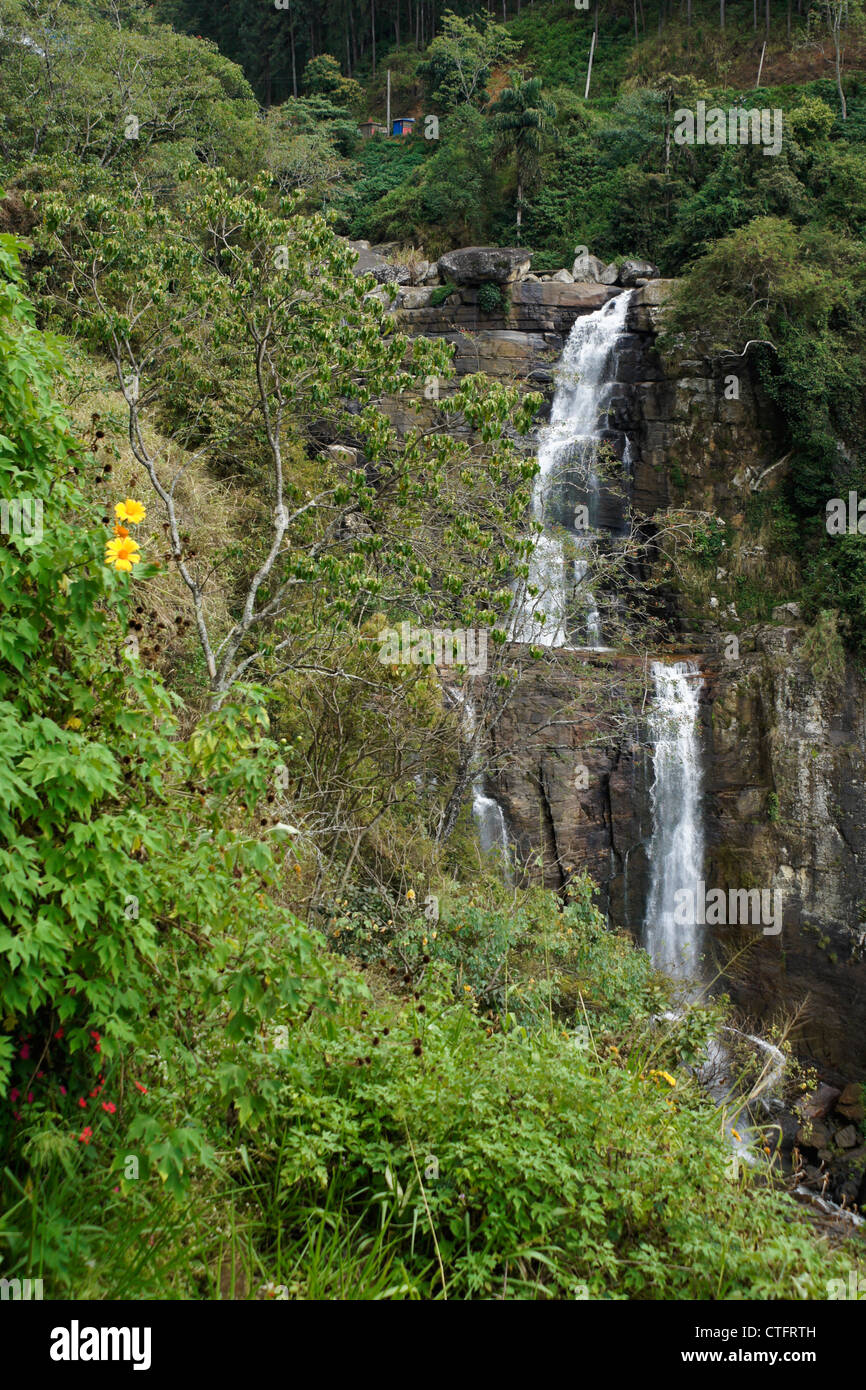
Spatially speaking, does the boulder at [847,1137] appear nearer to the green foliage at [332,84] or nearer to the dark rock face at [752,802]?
the dark rock face at [752,802]

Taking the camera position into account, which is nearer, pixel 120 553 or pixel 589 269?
pixel 120 553

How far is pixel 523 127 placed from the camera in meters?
23.7

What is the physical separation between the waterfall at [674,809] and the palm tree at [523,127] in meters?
15.6

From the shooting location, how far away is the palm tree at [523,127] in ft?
76.8

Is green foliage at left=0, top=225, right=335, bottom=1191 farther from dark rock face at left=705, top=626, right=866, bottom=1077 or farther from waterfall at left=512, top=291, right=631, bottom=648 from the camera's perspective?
dark rock face at left=705, top=626, right=866, bottom=1077

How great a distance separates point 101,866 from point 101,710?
0.85 metres

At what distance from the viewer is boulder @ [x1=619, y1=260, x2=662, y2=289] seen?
20.1 metres

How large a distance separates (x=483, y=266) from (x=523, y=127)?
7.34 meters

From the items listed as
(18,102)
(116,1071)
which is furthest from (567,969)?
(18,102)

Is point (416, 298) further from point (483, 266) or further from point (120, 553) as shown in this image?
point (120, 553)

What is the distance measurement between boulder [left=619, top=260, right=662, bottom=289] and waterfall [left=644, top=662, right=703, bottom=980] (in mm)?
10311

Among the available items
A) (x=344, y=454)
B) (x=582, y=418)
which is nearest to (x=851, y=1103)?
(x=344, y=454)

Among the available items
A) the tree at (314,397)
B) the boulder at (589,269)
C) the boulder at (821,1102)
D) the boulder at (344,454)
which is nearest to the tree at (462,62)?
the boulder at (589,269)

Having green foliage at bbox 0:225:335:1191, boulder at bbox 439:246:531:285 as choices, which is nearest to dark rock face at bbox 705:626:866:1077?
boulder at bbox 439:246:531:285
